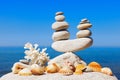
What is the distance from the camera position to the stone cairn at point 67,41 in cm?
1700

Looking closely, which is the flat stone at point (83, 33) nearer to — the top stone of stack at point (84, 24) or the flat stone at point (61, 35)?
the top stone of stack at point (84, 24)

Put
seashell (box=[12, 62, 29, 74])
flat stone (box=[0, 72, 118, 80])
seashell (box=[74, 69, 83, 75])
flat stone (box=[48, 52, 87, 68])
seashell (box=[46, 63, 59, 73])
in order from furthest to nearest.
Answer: flat stone (box=[48, 52, 87, 68]) < seashell (box=[12, 62, 29, 74]) < seashell (box=[46, 63, 59, 73]) < seashell (box=[74, 69, 83, 75]) < flat stone (box=[0, 72, 118, 80])

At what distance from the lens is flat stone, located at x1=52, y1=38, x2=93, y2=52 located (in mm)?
17250

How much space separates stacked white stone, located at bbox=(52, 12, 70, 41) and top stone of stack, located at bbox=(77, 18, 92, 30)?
61 centimetres

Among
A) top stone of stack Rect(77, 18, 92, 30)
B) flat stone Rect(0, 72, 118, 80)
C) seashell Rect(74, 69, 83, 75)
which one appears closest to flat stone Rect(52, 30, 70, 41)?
top stone of stack Rect(77, 18, 92, 30)

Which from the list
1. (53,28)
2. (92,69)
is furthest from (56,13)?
(92,69)

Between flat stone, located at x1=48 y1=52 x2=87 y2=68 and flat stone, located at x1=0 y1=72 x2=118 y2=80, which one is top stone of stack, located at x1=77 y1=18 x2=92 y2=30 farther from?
flat stone, located at x1=0 y1=72 x2=118 y2=80

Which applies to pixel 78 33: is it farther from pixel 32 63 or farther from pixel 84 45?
pixel 32 63

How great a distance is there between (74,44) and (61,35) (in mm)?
712

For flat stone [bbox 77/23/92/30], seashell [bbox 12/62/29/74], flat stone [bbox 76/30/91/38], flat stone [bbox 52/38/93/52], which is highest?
flat stone [bbox 77/23/92/30]

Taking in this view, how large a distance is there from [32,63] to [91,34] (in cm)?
282

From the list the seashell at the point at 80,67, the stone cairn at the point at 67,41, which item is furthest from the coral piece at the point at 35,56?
the seashell at the point at 80,67

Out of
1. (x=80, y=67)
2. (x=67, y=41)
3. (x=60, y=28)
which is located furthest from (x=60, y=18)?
(x=80, y=67)

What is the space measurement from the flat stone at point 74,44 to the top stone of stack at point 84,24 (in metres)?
0.51
